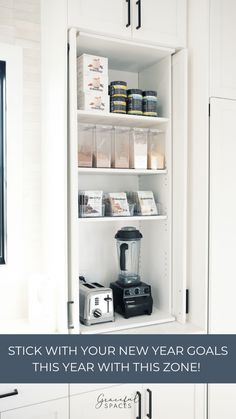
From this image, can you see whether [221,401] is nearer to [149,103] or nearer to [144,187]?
[144,187]

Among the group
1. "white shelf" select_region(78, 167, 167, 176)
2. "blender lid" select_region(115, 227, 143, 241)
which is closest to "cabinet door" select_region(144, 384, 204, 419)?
"blender lid" select_region(115, 227, 143, 241)

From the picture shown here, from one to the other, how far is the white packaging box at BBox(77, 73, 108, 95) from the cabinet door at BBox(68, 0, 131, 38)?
191 mm

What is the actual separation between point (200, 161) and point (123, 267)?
680 mm

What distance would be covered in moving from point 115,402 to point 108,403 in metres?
0.03

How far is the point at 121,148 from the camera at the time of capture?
2.04 meters

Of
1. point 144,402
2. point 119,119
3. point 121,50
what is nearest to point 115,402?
point 144,402

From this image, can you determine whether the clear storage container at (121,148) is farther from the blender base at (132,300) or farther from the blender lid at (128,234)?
the blender base at (132,300)

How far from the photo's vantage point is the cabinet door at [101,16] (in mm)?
1760

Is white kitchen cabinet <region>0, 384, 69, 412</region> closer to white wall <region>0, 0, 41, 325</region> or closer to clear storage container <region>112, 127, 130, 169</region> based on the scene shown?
white wall <region>0, 0, 41, 325</region>

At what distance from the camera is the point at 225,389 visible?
200cm

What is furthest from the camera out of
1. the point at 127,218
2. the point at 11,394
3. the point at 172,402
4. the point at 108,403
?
the point at 127,218

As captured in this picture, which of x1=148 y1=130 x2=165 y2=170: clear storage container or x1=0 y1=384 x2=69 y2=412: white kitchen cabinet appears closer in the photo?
x1=0 y1=384 x2=69 y2=412: white kitchen cabinet

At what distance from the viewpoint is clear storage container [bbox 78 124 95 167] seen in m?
1.93

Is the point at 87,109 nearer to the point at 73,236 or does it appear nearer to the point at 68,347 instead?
the point at 73,236
